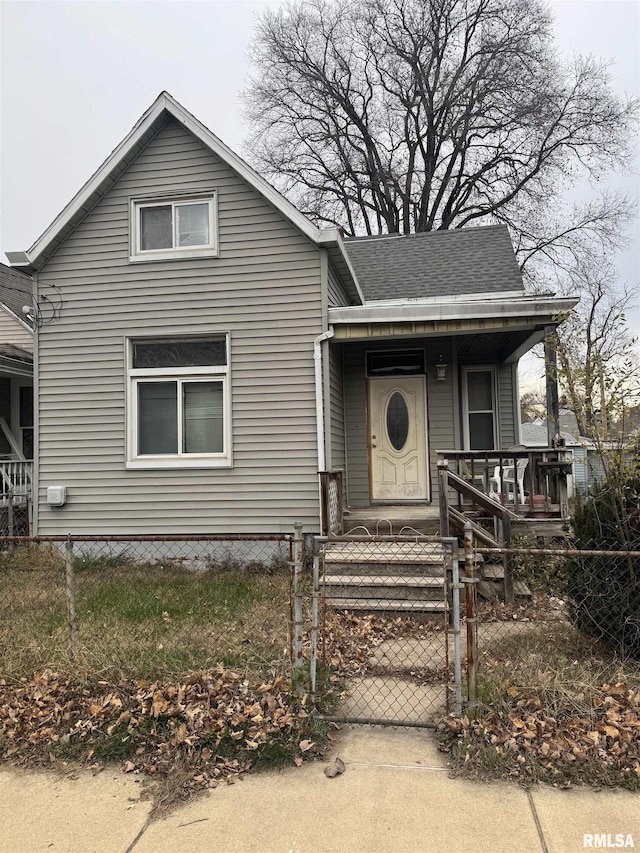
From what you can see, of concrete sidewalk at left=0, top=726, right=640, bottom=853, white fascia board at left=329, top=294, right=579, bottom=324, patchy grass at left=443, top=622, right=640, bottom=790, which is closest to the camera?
concrete sidewalk at left=0, top=726, right=640, bottom=853

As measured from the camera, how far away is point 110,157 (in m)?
8.23

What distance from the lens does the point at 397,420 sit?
9.50m

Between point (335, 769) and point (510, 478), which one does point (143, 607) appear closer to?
point (335, 769)

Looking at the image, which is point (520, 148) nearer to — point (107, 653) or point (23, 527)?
point (23, 527)

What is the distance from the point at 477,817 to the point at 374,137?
26333 mm

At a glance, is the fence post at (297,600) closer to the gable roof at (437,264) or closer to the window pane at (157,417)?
the window pane at (157,417)

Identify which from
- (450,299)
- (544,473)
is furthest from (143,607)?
(450,299)

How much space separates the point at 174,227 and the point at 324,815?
7849 millimetres

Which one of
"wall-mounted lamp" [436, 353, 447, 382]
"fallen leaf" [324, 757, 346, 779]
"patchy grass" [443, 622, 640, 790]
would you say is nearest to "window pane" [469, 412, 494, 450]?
"wall-mounted lamp" [436, 353, 447, 382]

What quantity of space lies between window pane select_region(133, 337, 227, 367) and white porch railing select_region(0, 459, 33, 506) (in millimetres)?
3119

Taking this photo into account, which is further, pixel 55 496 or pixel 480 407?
pixel 480 407

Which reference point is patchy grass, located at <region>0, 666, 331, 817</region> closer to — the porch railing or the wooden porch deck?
the porch railing

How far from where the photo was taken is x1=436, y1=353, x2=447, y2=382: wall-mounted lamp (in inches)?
364

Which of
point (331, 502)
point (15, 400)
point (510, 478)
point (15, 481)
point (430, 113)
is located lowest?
point (331, 502)
